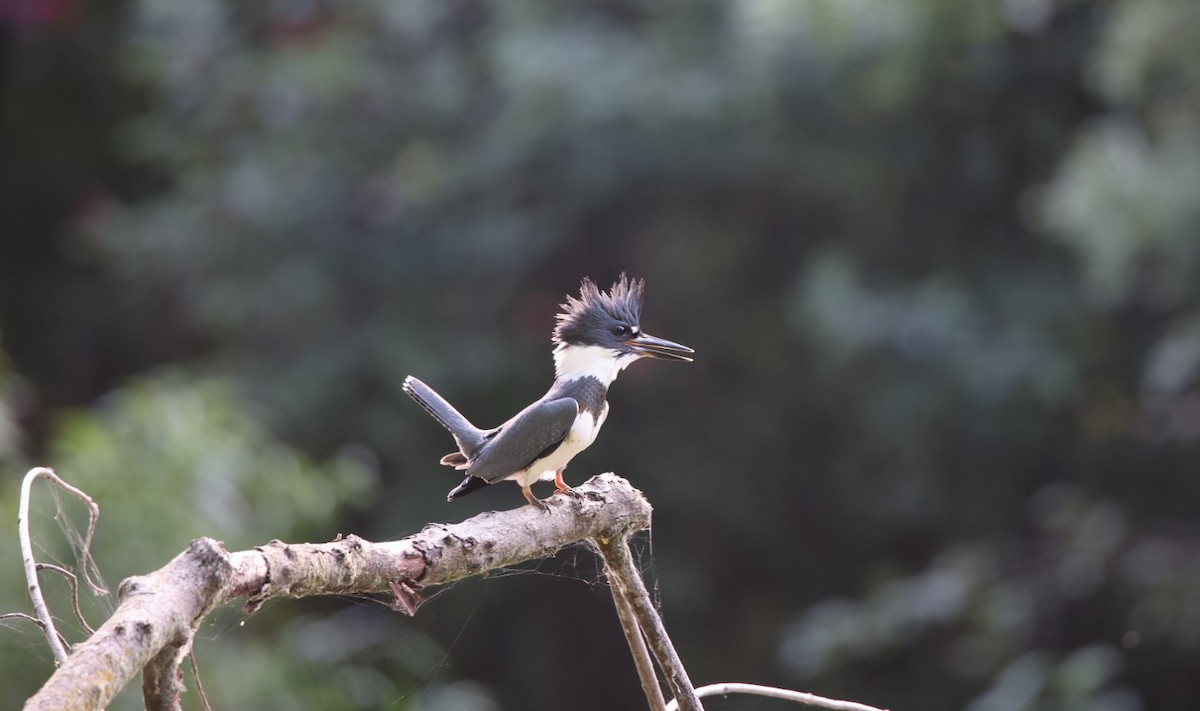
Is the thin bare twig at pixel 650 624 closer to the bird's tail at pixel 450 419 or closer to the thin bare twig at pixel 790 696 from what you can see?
the thin bare twig at pixel 790 696

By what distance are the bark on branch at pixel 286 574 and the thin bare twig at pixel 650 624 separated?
0.04 metres

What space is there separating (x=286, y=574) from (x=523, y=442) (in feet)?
2.86

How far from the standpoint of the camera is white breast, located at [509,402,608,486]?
2.04 meters

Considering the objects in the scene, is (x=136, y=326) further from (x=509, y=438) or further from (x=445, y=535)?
(x=445, y=535)

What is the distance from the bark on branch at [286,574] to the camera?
91 centimetres

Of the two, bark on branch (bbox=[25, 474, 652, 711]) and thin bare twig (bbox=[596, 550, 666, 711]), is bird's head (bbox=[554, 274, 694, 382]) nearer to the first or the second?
bark on branch (bbox=[25, 474, 652, 711])

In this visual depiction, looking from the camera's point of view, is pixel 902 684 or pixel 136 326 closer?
pixel 902 684

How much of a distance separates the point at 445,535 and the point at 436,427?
219 inches

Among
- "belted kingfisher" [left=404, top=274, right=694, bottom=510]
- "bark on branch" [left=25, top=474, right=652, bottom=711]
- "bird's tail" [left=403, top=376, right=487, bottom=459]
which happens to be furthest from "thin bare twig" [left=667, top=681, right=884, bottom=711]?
"bird's tail" [left=403, top=376, right=487, bottom=459]

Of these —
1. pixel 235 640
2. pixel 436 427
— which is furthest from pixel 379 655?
pixel 436 427

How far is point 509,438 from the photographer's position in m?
2.00

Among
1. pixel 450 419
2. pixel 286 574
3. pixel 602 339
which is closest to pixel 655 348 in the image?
pixel 602 339

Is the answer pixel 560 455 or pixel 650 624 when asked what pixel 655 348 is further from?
pixel 650 624

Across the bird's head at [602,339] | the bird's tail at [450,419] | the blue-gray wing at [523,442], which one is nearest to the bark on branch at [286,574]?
the blue-gray wing at [523,442]
